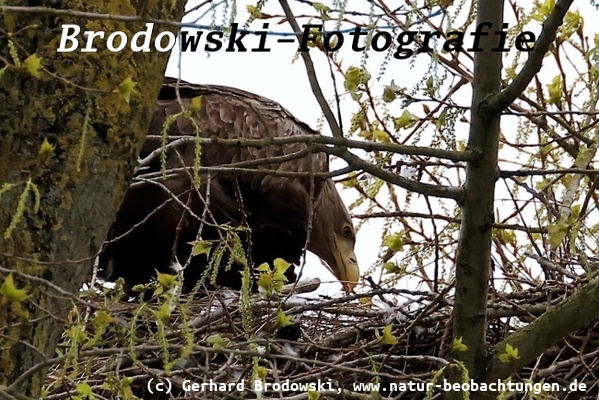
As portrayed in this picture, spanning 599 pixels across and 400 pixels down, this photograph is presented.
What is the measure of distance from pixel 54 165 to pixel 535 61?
3.31 feet

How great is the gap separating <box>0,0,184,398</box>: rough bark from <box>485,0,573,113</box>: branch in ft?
2.70

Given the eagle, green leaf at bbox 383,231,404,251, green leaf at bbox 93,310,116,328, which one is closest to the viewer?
green leaf at bbox 93,310,116,328

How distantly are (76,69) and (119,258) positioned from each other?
222cm

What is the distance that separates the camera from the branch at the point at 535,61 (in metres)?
1.90

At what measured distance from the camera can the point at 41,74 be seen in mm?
1636

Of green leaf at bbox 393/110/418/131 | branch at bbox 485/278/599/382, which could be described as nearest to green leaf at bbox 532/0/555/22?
green leaf at bbox 393/110/418/131

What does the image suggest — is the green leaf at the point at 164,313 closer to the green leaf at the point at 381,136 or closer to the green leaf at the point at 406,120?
the green leaf at the point at 406,120

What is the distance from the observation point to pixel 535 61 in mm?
1953

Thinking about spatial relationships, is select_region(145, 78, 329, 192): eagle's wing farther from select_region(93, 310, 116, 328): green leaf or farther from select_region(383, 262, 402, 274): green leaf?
select_region(93, 310, 116, 328): green leaf

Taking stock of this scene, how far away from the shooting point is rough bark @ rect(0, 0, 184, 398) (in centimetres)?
159

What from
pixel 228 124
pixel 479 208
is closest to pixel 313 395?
pixel 479 208

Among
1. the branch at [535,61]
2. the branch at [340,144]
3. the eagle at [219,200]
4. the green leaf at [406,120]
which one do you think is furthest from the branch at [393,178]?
the eagle at [219,200]

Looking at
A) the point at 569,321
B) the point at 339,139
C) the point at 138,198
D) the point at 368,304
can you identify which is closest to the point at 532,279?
the point at 368,304

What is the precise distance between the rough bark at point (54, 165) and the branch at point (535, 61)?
82 centimetres
